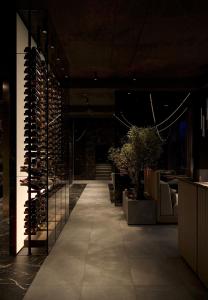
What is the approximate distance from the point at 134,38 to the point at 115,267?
3.65 m

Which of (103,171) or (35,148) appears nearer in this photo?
(35,148)

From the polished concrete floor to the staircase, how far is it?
38.6ft

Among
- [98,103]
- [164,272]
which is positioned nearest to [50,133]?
[164,272]

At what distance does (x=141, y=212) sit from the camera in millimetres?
6094

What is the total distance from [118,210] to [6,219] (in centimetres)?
260

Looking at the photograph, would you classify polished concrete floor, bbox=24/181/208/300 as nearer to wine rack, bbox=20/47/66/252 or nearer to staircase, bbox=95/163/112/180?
wine rack, bbox=20/47/66/252

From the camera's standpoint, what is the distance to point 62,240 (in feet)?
16.3

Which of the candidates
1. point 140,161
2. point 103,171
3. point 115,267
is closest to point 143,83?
point 140,161

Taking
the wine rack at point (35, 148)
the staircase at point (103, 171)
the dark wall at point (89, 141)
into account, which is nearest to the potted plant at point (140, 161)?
the wine rack at point (35, 148)

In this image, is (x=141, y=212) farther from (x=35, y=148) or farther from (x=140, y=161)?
(x=35, y=148)

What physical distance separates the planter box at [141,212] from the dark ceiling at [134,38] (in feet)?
9.39

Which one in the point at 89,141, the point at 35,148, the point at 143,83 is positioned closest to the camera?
the point at 35,148

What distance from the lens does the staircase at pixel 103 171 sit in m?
17.8

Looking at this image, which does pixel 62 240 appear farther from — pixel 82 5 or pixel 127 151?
pixel 82 5
